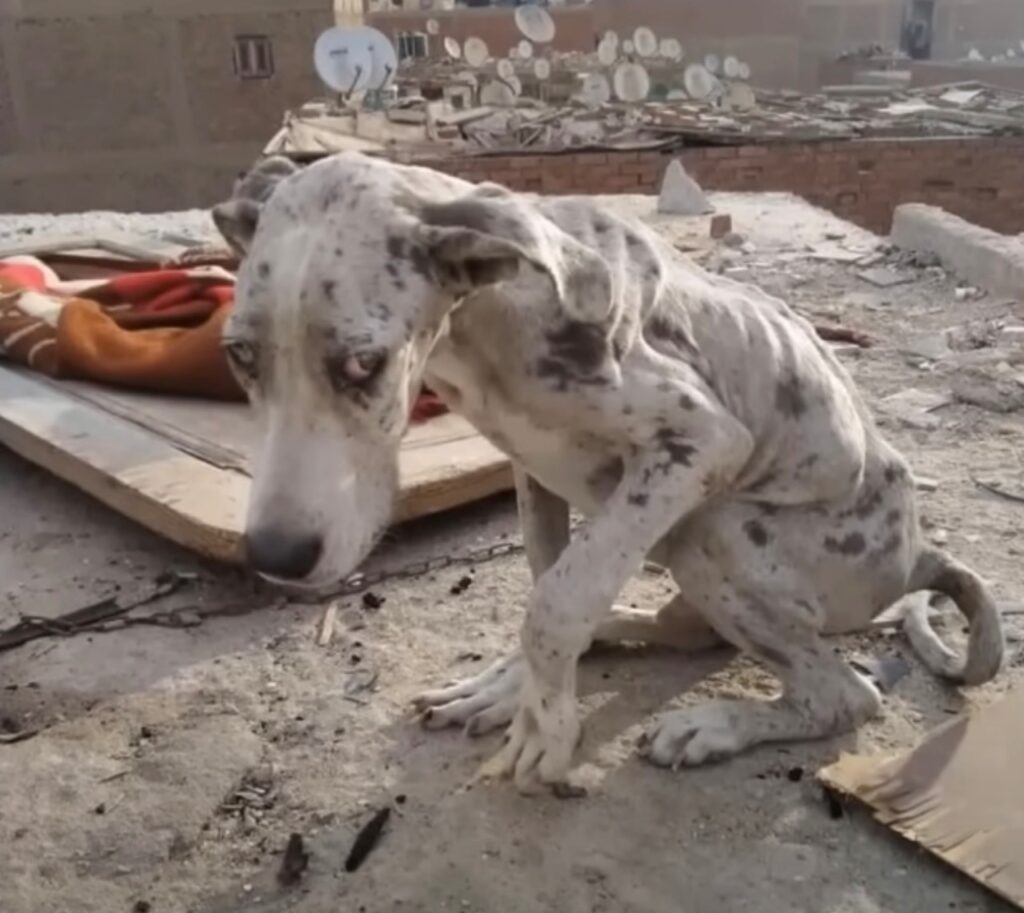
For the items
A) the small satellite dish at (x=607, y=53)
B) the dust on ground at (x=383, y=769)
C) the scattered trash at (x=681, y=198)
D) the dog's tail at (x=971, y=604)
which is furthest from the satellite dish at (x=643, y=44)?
the dog's tail at (x=971, y=604)

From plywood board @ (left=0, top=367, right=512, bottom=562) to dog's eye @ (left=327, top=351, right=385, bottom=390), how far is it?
4.74 feet

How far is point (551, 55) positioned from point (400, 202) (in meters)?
18.2

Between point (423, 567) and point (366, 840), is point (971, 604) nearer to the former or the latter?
point (366, 840)

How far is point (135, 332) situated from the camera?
4.68 m

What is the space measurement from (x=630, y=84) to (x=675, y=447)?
14663 mm

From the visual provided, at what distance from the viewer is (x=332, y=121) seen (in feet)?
42.7

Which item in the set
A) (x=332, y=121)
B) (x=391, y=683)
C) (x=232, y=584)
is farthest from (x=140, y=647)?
(x=332, y=121)

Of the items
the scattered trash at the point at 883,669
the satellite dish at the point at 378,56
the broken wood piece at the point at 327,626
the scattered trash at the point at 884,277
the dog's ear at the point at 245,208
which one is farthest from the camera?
the satellite dish at the point at 378,56

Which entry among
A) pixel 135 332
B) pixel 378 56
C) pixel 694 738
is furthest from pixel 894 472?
pixel 378 56

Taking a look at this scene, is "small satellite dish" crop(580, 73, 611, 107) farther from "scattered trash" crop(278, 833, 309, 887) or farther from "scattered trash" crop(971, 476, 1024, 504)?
"scattered trash" crop(278, 833, 309, 887)

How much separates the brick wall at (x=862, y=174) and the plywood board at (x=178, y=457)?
8.67m

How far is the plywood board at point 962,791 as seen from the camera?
227cm

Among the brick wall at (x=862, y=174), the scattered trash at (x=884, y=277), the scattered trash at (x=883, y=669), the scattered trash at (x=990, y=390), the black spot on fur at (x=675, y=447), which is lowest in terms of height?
the brick wall at (x=862, y=174)

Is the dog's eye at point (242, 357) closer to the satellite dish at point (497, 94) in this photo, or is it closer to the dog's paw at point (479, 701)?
the dog's paw at point (479, 701)
